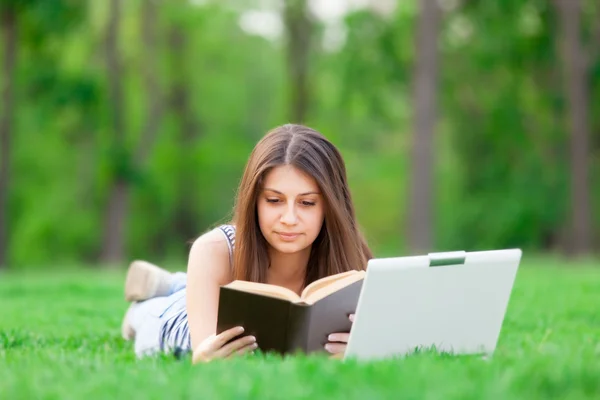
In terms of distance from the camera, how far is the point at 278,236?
3.92 metres

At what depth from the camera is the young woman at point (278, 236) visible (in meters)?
3.87

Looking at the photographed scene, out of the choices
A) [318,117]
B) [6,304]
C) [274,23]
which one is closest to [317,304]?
[6,304]

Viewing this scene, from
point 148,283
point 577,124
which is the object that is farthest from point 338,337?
point 577,124

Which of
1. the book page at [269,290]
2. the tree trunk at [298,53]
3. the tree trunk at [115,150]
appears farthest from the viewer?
the tree trunk at [298,53]

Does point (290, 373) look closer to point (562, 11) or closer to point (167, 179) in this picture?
point (562, 11)

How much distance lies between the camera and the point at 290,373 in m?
2.92

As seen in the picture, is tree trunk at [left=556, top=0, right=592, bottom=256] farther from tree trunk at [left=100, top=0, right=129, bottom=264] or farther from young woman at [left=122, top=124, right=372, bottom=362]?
young woman at [left=122, top=124, right=372, bottom=362]

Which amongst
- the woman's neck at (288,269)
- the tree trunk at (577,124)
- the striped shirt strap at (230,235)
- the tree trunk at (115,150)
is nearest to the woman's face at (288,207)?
the striped shirt strap at (230,235)

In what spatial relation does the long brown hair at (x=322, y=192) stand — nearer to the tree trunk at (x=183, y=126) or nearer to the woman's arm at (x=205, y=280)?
the woman's arm at (x=205, y=280)

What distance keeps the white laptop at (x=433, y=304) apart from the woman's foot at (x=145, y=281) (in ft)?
5.93

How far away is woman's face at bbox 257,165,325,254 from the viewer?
153 inches

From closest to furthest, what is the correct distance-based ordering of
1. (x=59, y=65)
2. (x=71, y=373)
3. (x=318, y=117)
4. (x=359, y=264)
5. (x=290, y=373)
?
1. (x=290, y=373)
2. (x=71, y=373)
3. (x=359, y=264)
4. (x=59, y=65)
5. (x=318, y=117)

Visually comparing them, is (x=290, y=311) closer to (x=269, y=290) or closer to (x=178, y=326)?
(x=269, y=290)

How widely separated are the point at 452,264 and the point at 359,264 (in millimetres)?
933
